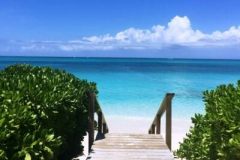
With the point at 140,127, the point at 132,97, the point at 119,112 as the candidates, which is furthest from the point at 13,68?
the point at 132,97

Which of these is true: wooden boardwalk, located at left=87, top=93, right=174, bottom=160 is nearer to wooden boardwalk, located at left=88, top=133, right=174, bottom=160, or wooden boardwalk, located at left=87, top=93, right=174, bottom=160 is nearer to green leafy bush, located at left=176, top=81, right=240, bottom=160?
wooden boardwalk, located at left=88, top=133, right=174, bottom=160

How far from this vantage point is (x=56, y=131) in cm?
621

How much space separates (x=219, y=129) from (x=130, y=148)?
319 centimetres

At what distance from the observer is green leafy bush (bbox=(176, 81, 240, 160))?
5.28 meters

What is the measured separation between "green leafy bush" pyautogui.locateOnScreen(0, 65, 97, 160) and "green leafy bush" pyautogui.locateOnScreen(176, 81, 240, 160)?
1974 millimetres

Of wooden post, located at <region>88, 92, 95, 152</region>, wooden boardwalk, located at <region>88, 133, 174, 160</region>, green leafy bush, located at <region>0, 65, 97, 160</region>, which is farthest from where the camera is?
wooden post, located at <region>88, 92, 95, 152</region>

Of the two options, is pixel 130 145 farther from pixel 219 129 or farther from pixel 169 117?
pixel 219 129

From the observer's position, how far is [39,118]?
5312 millimetres

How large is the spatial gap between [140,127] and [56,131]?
1135 cm

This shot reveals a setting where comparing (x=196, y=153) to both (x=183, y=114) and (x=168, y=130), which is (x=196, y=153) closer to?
(x=168, y=130)

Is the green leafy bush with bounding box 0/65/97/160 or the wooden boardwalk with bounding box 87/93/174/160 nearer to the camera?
the green leafy bush with bounding box 0/65/97/160

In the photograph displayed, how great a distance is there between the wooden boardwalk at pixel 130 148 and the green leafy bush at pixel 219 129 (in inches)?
46.3

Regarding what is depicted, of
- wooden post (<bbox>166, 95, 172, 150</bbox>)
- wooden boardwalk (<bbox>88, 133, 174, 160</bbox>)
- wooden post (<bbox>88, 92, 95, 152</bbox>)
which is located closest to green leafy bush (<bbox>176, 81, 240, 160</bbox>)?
wooden boardwalk (<bbox>88, 133, 174, 160</bbox>)

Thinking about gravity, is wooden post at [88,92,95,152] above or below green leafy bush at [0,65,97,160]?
below
